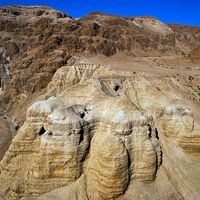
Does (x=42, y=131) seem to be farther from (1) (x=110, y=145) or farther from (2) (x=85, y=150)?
(1) (x=110, y=145)

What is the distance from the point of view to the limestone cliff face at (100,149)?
13.5m

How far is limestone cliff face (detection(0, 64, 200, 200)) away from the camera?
13.5m

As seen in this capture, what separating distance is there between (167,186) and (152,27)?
53.1 meters

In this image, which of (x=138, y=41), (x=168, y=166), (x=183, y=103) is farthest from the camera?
(x=138, y=41)

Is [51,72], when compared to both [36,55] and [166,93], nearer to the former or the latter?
[36,55]

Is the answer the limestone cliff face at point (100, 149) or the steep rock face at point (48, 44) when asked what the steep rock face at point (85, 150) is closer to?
the limestone cliff face at point (100, 149)

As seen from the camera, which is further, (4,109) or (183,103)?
(4,109)

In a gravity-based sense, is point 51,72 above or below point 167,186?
above

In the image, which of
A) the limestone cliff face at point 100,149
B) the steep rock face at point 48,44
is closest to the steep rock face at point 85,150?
the limestone cliff face at point 100,149

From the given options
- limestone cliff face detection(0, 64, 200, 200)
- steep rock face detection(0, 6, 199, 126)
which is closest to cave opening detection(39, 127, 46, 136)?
limestone cliff face detection(0, 64, 200, 200)

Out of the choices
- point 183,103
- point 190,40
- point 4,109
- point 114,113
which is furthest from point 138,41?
point 114,113

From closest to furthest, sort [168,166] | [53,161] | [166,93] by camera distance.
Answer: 1. [53,161]
2. [168,166]
3. [166,93]

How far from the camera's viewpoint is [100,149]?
13.6 m

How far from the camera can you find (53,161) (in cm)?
1373
